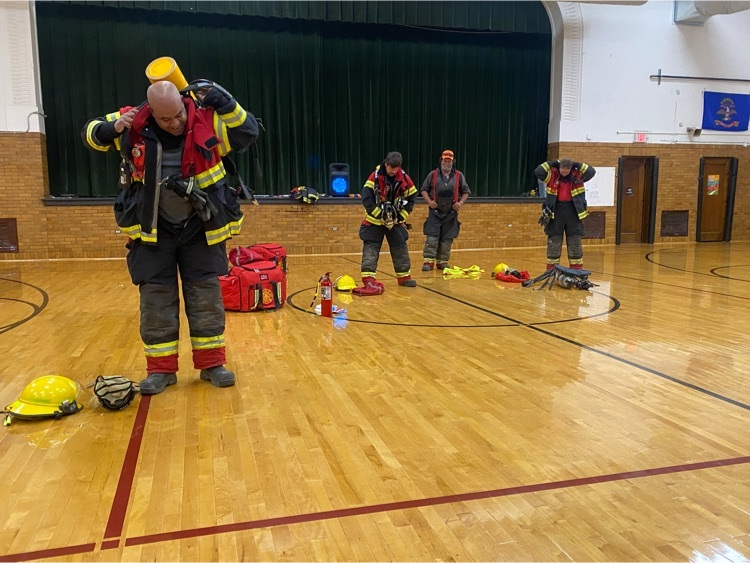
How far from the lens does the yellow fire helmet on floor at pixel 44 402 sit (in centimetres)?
323

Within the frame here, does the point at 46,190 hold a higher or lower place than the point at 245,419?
higher

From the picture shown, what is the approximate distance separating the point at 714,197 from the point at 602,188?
3374 millimetres

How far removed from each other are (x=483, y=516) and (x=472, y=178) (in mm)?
14022

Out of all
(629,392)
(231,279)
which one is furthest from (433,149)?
(629,392)

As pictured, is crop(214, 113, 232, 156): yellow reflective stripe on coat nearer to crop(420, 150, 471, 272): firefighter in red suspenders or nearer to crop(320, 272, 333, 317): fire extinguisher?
crop(320, 272, 333, 317): fire extinguisher

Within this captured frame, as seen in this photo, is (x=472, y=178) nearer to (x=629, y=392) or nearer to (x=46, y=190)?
(x=46, y=190)

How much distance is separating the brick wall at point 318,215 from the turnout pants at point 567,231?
508 cm

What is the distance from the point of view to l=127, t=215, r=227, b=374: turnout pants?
3.62m

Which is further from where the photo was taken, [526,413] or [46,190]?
[46,190]

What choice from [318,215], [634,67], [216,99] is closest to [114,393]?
[216,99]

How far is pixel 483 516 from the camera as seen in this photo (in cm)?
226

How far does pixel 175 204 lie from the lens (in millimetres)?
3527

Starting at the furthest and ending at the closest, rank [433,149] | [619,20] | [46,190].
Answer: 1. [433,149]
2. [619,20]
3. [46,190]

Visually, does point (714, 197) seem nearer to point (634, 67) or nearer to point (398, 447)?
point (634, 67)
